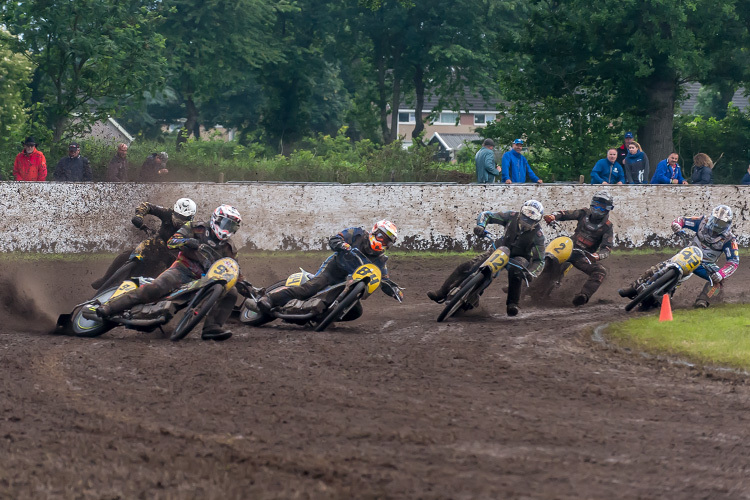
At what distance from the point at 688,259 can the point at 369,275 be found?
4.65 m

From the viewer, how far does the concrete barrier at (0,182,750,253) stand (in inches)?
778

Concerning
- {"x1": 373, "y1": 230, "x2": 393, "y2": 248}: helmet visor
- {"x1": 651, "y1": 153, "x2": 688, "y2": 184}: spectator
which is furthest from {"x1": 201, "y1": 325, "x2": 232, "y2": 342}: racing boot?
{"x1": 651, "y1": 153, "x2": 688, "y2": 184}: spectator

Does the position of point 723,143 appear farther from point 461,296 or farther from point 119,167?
point 461,296

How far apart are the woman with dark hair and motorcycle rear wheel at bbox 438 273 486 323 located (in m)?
9.84

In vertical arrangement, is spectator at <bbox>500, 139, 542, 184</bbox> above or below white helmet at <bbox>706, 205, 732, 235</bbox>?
above

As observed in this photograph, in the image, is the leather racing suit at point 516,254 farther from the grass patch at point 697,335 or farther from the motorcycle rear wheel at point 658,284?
the grass patch at point 697,335

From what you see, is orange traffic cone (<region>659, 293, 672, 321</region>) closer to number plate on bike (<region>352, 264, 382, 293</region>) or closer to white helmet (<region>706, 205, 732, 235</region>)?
white helmet (<region>706, 205, 732, 235</region>)

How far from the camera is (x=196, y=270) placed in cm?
1189

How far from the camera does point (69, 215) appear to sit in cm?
1986

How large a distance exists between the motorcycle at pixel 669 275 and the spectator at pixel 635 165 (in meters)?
8.23

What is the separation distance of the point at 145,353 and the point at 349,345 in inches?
88.6

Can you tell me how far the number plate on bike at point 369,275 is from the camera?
12297mm

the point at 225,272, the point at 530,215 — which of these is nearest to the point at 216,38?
the point at 530,215

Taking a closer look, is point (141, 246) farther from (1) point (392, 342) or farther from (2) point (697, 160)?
(2) point (697, 160)
